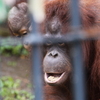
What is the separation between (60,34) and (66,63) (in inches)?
8.8

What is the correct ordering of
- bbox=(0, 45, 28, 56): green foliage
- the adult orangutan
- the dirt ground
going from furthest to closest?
bbox=(0, 45, 28, 56): green foliage
the dirt ground
the adult orangutan

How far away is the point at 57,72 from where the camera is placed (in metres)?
2.16

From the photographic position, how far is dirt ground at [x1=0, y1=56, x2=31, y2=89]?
4.10 meters

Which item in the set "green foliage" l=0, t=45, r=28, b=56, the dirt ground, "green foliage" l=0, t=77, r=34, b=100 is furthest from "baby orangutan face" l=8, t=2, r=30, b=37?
"green foliage" l=0, t=45, r=28, b=56

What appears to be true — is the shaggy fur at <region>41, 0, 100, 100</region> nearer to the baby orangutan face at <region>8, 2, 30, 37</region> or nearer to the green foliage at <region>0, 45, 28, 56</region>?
the baby orangutan face at <region>8, 2, 30, 37</region>

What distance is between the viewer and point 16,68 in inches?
180

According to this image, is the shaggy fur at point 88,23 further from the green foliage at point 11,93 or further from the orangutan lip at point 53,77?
the green foliage at point 11,93

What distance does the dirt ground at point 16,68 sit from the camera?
410 centimetres

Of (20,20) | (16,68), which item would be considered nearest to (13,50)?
(16,68)

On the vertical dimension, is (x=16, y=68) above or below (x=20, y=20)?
below

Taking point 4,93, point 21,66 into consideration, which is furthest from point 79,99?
point 21,66

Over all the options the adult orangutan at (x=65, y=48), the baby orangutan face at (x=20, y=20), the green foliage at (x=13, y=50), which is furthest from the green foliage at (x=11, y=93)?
the green foliage at (x=13, y=50)

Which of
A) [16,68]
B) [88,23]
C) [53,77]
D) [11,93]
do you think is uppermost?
[88,23]

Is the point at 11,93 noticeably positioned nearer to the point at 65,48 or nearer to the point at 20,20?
the point at 20,20
